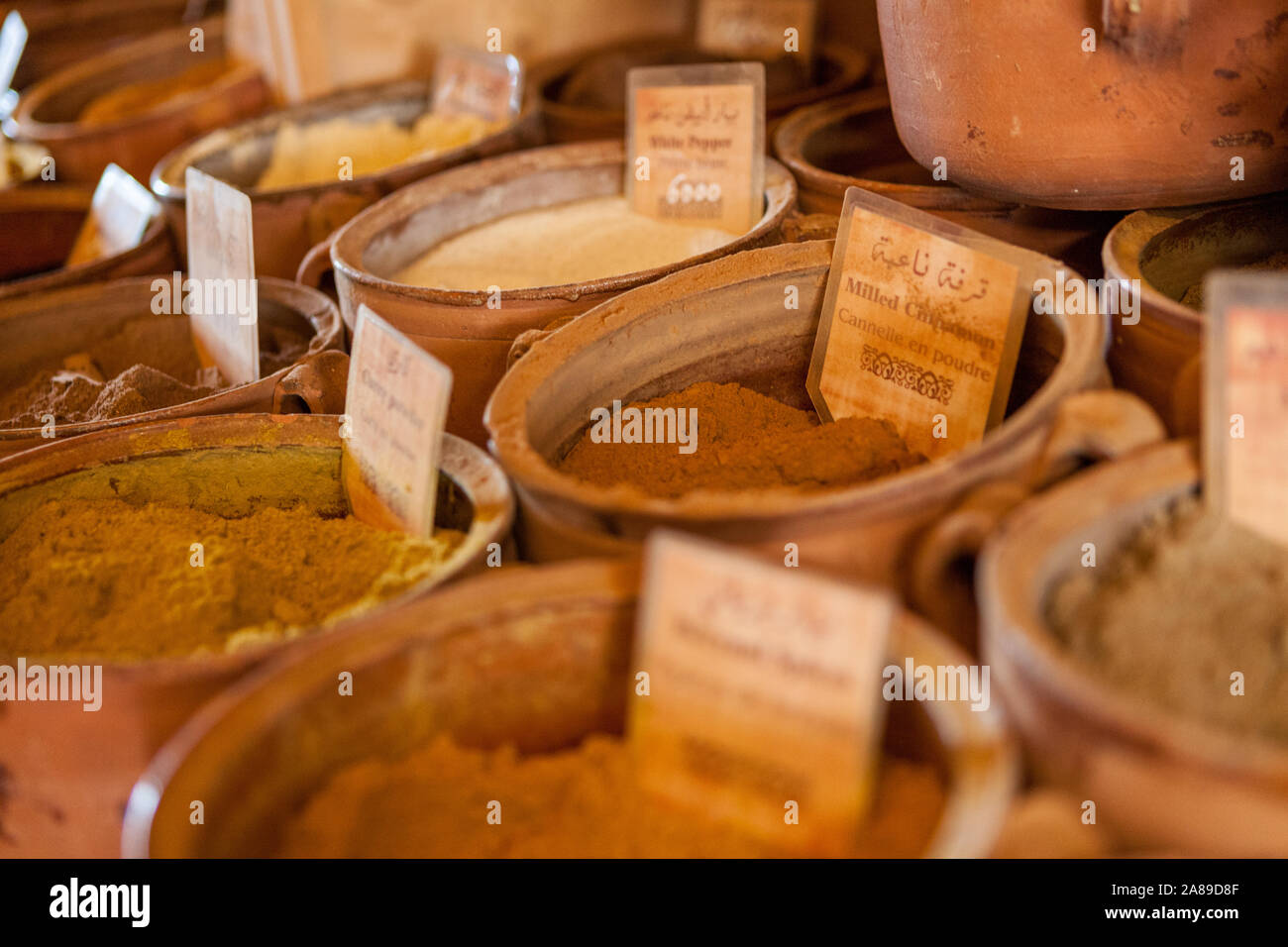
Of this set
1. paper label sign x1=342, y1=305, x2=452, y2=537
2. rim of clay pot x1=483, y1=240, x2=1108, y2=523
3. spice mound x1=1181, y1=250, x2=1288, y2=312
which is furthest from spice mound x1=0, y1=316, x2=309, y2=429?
spice mound x1=1181, y1=250, x2=1288, y2=312

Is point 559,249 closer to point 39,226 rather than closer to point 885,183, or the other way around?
point 885,183

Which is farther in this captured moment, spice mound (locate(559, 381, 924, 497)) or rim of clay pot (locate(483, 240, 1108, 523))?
spice mound (locate(559, 381, 924, 497))

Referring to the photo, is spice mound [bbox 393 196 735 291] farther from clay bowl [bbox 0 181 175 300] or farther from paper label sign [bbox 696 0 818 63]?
→ clay bowl [bbox 0 181 175 300]

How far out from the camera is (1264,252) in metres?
1.50

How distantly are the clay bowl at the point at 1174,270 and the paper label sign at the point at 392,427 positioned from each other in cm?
73

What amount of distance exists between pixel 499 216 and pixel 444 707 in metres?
1.27

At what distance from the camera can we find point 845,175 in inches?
73.7

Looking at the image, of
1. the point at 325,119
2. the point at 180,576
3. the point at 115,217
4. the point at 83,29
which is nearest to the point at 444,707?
the point at 180,576

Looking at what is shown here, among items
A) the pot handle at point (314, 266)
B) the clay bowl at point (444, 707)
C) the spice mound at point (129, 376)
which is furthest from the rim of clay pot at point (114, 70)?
the clay bowl at point (444, 707)

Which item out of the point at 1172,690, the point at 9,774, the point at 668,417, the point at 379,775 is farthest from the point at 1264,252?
the point at 9,774

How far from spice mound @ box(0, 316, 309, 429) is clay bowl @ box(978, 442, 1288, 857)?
1225 millimetres

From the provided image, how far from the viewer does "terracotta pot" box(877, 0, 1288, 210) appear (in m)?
1.21

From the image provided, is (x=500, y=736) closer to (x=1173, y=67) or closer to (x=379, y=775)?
(x=379, y=775)

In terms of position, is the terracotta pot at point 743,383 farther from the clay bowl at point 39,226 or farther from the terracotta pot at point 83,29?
the terracotta pot at point 83,29
